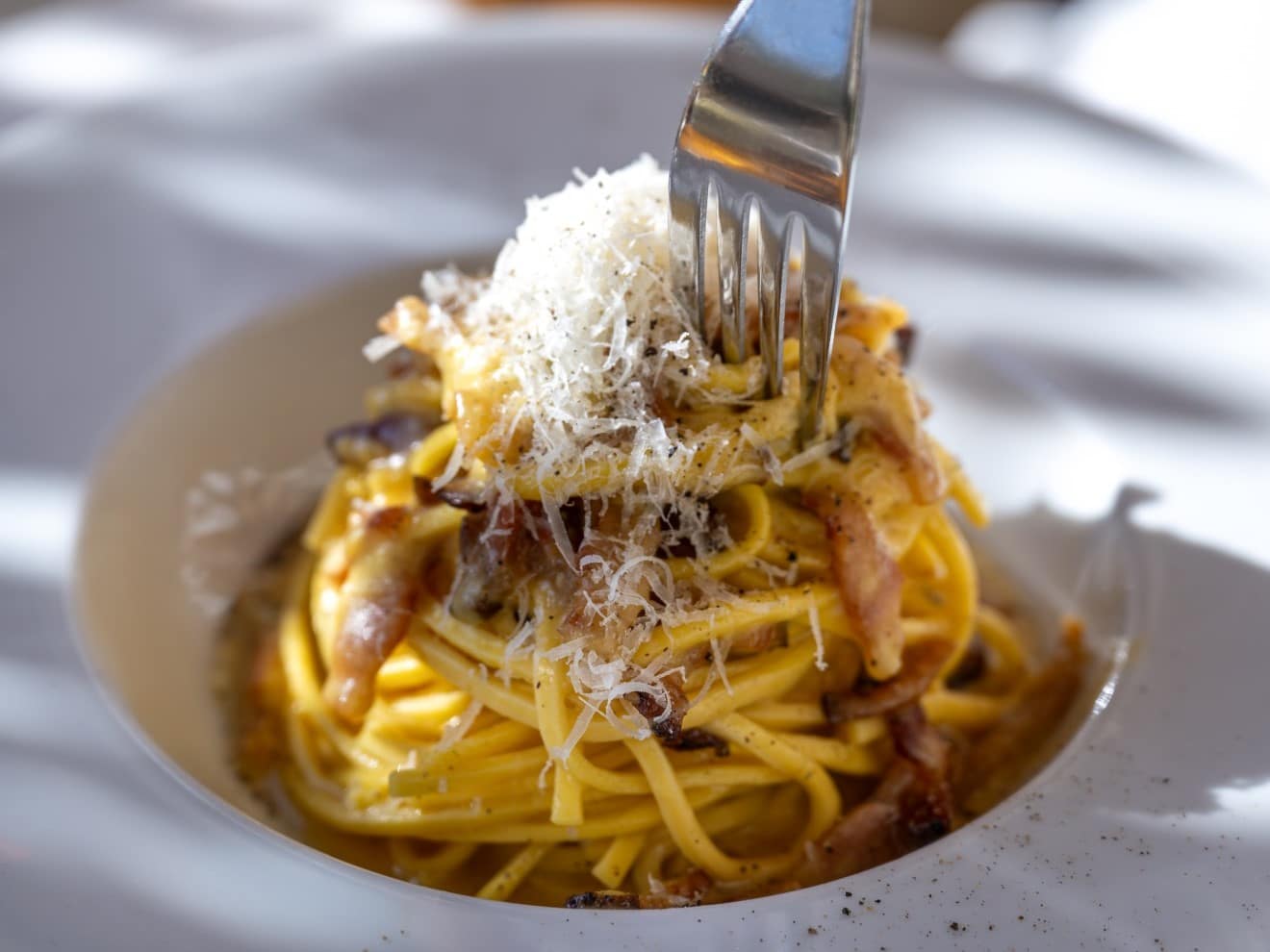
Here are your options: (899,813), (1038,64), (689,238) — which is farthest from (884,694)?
(1038,64)

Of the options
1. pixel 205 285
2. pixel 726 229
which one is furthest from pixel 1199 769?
pixel 205 285

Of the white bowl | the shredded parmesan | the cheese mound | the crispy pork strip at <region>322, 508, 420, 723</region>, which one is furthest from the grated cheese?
the white bowl

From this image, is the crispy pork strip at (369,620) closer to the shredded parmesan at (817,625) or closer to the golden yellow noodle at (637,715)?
the golden yellow noodle at (637,715)

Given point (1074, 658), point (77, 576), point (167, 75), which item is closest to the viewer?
point (77, 576)

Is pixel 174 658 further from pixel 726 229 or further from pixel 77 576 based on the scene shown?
pixel 726 229

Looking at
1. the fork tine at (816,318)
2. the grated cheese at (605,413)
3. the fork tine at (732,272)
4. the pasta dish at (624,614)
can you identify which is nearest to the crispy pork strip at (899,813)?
the pasta dish at (624,614)

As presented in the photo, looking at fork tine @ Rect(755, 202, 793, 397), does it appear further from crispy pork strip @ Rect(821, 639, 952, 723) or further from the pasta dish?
crispy pork strip @ Rect(821, 639, 952, 723)
